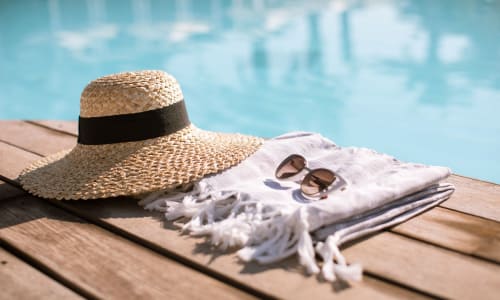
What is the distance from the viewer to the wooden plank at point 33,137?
7.02 feet

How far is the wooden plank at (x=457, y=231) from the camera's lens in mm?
1202

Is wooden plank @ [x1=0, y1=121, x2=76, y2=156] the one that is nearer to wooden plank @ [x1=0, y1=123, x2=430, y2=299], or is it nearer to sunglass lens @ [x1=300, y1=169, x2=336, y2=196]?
wooden plank @ [x1=0, y1=123, x2=430, y2=299]

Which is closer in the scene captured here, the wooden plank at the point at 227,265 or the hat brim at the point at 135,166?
the wooden plank at the point at 227,265

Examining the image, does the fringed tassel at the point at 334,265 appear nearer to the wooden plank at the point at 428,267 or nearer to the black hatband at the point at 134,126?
the wooden plank at the point at 428,267

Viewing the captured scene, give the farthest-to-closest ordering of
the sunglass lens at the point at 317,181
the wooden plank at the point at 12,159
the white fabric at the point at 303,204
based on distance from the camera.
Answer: the wooden plank at the point at 12,159
the sunglass lens at the point at 317,181
the white fabric at the point at 303,204

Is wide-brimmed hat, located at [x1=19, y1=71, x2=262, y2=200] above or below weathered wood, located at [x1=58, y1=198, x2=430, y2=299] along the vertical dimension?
above

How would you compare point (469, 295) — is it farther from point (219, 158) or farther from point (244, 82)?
point (244, 82)

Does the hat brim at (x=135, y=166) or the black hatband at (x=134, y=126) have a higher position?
the black hatband at (x=134, y=126)

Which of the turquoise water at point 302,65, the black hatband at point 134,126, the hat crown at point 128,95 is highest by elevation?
the hat crown at point 128,95

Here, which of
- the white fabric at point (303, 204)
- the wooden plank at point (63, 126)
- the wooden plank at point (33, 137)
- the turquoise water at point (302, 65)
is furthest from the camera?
the turquoise water at point (302, 65)

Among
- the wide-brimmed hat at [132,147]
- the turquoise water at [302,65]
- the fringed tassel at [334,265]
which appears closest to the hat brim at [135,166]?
the wide-brimmed hat at [132,147]

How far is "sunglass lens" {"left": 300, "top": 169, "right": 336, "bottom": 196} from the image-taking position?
1365mm

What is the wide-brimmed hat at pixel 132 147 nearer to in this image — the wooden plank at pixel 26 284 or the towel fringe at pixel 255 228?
the towel fringe at pixel 255 228

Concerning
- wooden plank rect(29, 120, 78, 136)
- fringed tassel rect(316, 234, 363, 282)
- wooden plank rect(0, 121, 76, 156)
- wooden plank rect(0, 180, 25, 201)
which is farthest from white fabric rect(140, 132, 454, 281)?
wooden plank rect(29, 120, 78, 136)
